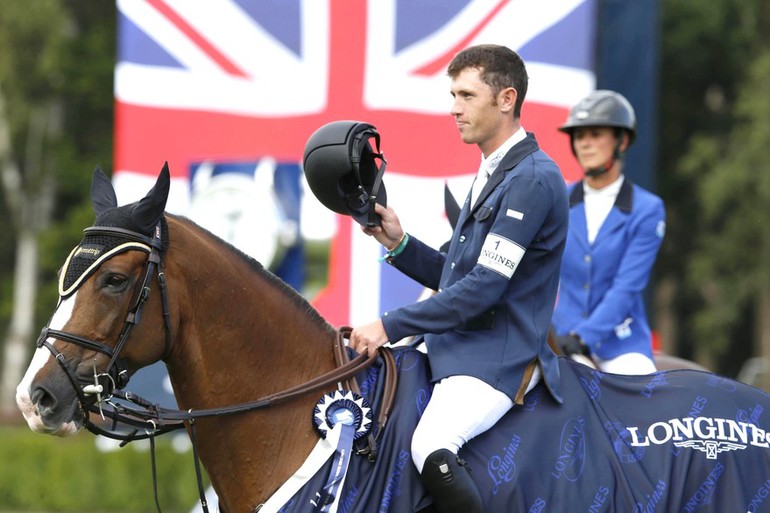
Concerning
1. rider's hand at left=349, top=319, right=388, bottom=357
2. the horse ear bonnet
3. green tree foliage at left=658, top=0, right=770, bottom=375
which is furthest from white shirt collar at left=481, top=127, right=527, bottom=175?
green tree foliage at left=658, top=0, right=770, bottom=375

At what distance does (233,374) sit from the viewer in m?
3.89

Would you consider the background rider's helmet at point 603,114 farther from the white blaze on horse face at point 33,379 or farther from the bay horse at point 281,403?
the white blaze on horse face at point 33,379

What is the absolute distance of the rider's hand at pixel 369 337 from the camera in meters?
3.88

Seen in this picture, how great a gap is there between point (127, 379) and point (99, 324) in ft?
0.78

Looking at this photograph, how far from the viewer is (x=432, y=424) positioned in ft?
12.5

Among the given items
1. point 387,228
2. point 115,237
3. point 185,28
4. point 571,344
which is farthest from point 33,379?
point 185,28

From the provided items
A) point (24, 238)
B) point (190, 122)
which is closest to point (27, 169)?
point (24, 238)

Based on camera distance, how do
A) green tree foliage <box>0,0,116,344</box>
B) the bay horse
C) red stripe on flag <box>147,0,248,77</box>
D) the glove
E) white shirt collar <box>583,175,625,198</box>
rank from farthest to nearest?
green tree foliage <box>0,0,116,344</box> < red stripe on flag <box>147,0,248,77</box> < white shirt collar <box>583,175,625,198</box> < the glove < the bay horse

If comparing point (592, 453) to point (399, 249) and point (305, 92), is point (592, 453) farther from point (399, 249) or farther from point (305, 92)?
point (305, 92)

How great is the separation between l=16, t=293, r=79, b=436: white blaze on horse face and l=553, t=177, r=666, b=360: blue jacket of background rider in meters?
3.13

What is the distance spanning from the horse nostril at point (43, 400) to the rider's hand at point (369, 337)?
107 cm

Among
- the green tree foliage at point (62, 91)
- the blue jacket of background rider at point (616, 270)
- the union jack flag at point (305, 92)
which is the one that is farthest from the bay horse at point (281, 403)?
the green tree foliage at point (62, 91)

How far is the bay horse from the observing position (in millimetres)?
3633

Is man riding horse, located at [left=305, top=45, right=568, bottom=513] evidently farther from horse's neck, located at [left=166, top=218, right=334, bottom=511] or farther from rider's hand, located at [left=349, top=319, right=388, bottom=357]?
horse's neck, located at [left=166, top=218, right=334, bottom=511]
